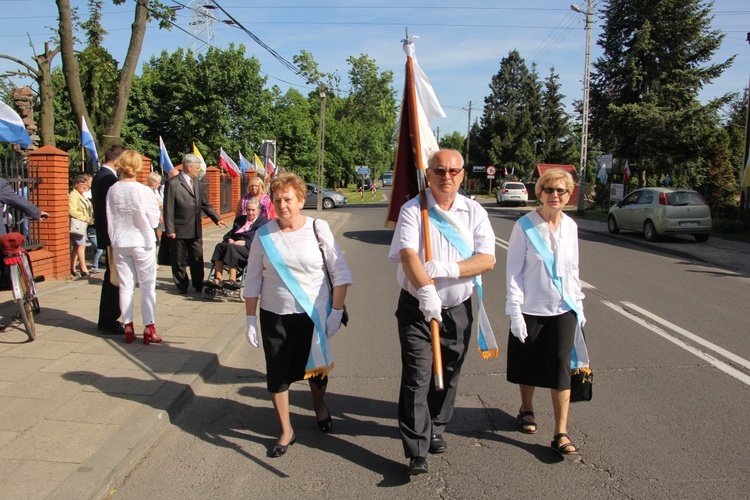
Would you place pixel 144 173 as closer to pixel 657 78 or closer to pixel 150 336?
pixel 150 336

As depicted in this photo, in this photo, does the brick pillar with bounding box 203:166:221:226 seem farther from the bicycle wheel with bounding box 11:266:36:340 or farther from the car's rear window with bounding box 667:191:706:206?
the bicycle wheel with bounding box 11:266:36:340

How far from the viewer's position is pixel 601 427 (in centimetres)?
427

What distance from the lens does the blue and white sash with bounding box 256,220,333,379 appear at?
3.87 m

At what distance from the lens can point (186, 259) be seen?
8805mm

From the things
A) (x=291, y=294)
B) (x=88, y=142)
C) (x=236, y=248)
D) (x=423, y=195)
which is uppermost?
(x=88, y=142)

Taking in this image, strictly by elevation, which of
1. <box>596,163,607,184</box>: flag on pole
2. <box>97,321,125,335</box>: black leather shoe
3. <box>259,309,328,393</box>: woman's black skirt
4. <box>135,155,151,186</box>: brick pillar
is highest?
<box>596,163,607,184</box>: flag on pole

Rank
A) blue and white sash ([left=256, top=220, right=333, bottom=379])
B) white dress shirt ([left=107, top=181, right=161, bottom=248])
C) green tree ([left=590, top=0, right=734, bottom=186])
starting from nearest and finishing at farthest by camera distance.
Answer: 1. blue and white sash ([left=256, top=220, right=333, bottom=379])
2. white dress shirt ([left=107, top=181, right=161, bottom=248])
3. green tree ([left=590, top=0, right=734, bottom=186])

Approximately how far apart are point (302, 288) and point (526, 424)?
5.84ft

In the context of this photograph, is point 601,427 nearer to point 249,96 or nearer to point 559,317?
point 559,317

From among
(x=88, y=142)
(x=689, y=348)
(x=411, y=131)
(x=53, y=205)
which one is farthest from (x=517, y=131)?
(x=411, y=131)

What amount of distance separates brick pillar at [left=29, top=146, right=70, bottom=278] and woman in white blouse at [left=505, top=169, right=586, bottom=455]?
777 cm

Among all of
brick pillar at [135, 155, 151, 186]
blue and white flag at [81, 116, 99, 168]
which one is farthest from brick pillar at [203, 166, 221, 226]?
blue and white flag at [81, 116, 99, 168]

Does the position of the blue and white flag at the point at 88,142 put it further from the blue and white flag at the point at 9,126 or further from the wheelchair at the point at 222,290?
the wheelchair at the point at 222,290

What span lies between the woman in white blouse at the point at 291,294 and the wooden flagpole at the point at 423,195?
673mm
